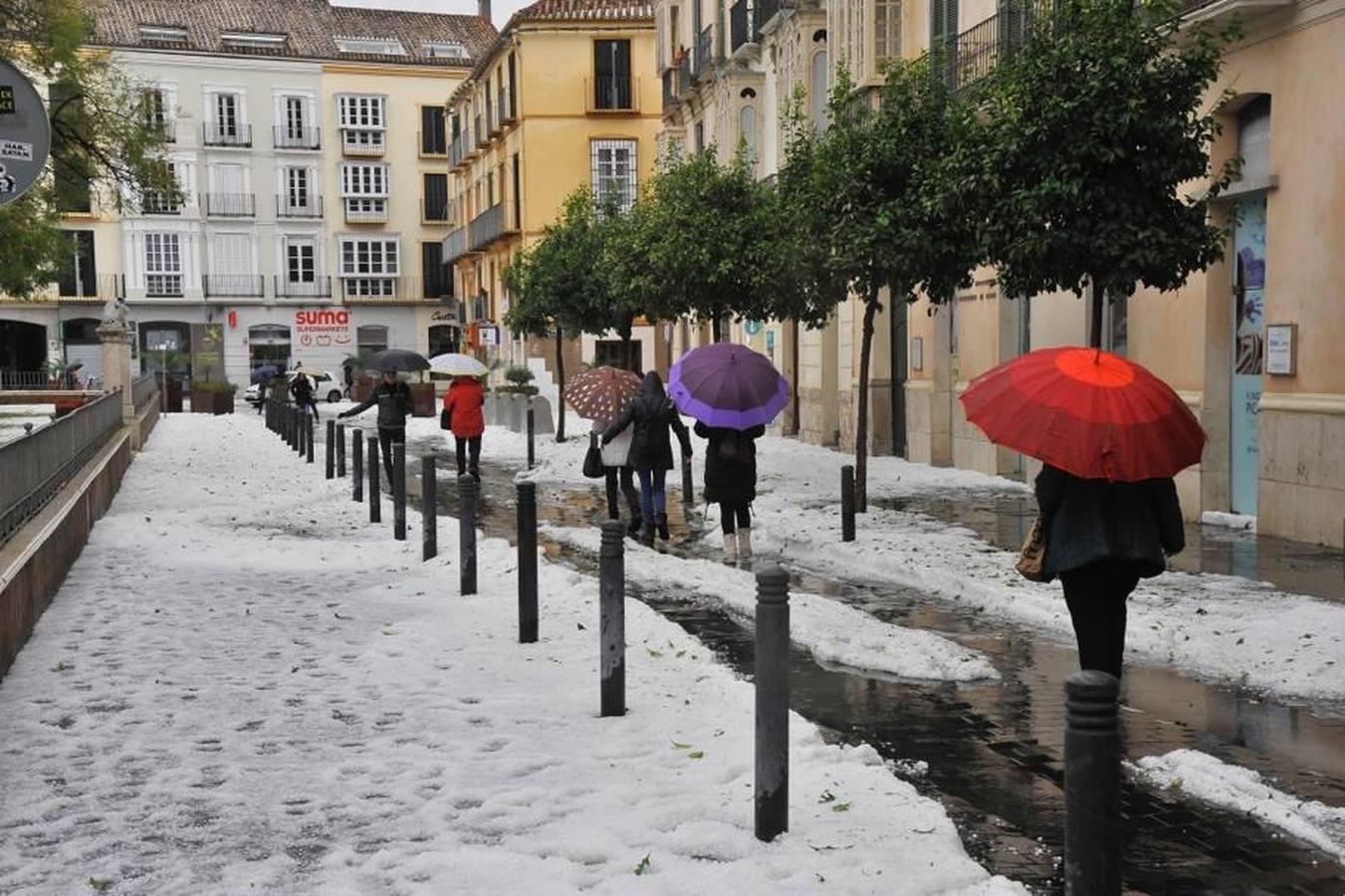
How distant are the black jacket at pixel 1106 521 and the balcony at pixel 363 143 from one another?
216 feet

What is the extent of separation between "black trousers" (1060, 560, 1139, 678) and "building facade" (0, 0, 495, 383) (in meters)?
60.4

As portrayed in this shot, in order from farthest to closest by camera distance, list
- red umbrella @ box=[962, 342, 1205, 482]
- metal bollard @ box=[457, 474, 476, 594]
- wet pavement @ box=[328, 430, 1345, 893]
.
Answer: metal bollard @ box=[457, 474, 476, 594], red umbrella @ box=[962, 342, 1205, 482], wet pavement @ box=[328, 430, 1345, 893]

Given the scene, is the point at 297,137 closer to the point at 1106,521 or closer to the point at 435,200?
the point at 435,200

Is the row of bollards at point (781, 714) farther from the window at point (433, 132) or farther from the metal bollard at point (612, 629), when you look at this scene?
the window at point (433, 132)

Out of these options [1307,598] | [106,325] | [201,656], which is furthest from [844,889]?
[106,325]

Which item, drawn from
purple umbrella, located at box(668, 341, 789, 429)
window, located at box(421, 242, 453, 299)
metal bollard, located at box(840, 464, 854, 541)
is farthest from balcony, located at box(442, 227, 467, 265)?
purple umbrella, located at box(668, 341, 789, 429)

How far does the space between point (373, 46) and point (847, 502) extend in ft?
201

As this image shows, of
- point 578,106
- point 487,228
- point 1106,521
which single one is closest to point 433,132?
point 487,228

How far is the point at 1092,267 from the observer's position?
12.7 m

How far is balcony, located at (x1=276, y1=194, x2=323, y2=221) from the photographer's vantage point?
223ft

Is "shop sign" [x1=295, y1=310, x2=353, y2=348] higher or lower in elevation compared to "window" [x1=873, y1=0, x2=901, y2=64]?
lower

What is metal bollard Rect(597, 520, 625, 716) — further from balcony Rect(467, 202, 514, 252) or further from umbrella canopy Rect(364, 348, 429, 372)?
balcony Rect(467, 202, 514, 252)

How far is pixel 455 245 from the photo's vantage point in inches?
2542

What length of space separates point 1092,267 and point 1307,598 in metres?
3.55
